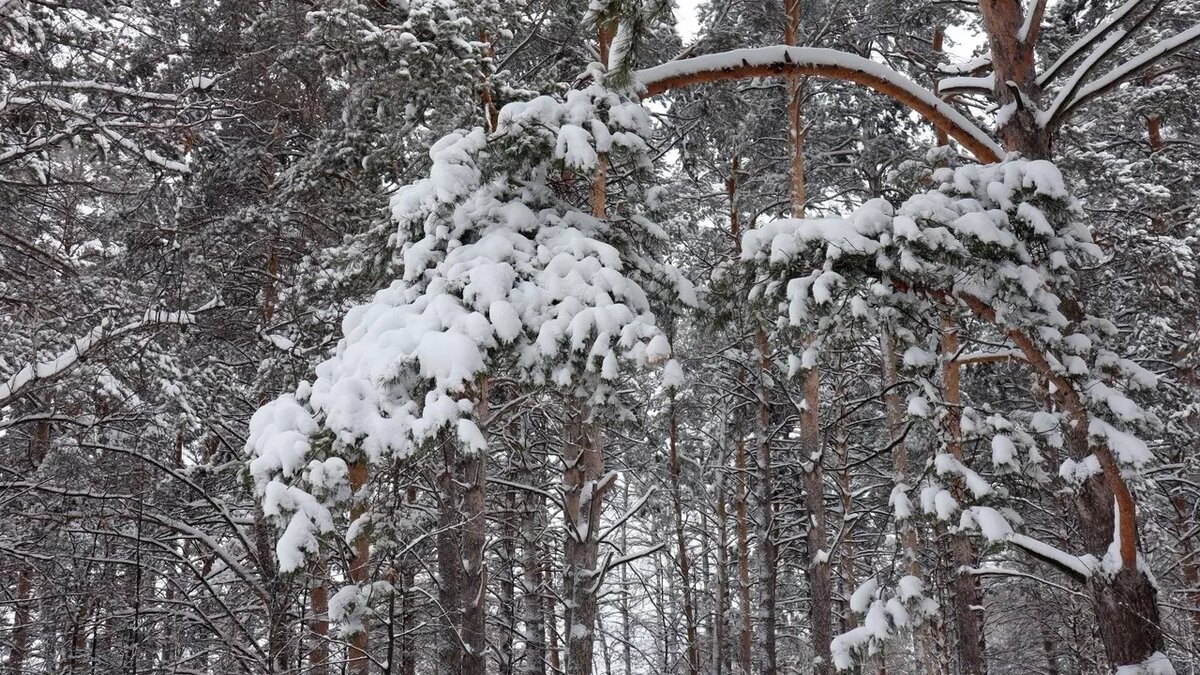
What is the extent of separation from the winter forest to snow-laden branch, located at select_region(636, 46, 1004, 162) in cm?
2

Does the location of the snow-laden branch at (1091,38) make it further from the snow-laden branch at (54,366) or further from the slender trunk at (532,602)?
the snow-laden branch at (54,366)

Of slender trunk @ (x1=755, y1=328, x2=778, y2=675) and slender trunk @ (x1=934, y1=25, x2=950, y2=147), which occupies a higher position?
slender trunk @ (x1=934, y1=25, x2=950, y2=147)

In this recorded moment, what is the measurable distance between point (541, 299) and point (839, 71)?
2255 mm

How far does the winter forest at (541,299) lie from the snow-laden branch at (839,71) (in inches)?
0.9

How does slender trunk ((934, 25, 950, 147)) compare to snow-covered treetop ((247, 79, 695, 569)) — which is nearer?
snow-covered treetop ((247, 79, 695, 569))

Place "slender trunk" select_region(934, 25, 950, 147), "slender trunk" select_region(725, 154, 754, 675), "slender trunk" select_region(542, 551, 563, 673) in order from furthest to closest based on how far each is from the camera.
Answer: "slender trunk" select_region(725, 154, 754, 675) → "slender trunk" select_region(934, 25, 950, 147) → "slender trunk" select_region(542, 551, 563, 673)

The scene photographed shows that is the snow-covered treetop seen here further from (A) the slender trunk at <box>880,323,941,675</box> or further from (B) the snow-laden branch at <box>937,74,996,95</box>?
(A) the slender trunk at <box>880,323,941,675</box>

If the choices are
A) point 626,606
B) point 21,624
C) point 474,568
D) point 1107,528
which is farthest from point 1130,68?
point 626,606

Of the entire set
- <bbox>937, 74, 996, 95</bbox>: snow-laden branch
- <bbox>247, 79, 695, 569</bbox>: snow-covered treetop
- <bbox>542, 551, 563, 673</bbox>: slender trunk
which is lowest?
<bbox>542, 551, 563, 673</bbox>: slender trunk

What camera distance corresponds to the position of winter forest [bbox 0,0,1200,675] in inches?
159

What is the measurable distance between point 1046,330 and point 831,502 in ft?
33.7

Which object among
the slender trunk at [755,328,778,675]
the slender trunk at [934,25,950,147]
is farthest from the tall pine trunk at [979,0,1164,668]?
the slender trunk at [934,25,950,147]

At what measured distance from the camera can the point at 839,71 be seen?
14.9ft

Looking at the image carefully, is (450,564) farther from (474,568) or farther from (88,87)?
(88,87)
